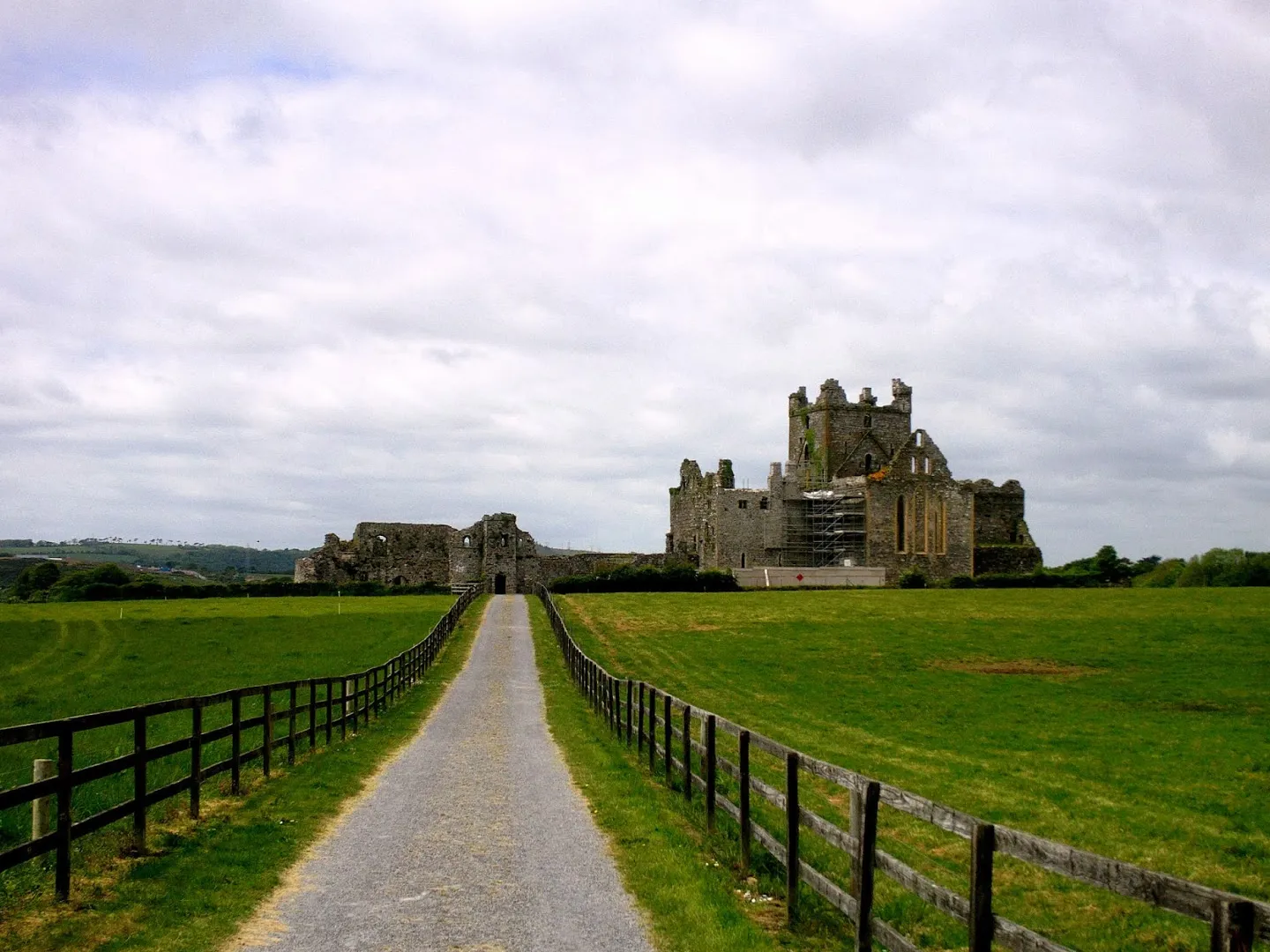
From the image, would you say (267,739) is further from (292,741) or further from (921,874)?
(921,874)

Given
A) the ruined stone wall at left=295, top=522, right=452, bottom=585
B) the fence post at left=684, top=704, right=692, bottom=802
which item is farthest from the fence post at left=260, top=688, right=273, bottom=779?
the ruined stone wall at left=295, top=522, right=452, bottom=585

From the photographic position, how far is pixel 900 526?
244ft

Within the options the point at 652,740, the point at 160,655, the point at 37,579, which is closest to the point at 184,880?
the point at 652,740

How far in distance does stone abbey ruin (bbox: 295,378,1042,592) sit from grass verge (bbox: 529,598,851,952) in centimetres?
5567

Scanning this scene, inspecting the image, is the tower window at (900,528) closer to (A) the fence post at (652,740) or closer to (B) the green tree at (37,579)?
(B) the green tree at (37,579)

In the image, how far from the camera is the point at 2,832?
9.41 meters

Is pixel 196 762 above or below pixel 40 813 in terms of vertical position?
below

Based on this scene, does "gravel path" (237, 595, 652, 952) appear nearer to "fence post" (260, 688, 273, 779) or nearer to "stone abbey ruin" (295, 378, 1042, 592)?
"fence post" (260, 688, 273, 779)

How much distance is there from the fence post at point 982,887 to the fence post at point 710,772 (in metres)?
5.12

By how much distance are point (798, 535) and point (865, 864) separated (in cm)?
7108

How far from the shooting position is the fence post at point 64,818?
7.80 metres

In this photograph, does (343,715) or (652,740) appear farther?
(343,715)

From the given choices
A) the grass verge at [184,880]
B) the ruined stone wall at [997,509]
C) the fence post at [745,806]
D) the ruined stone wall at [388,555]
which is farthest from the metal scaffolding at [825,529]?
the fence post at [745,806]

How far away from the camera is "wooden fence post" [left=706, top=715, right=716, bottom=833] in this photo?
35.4 ft
